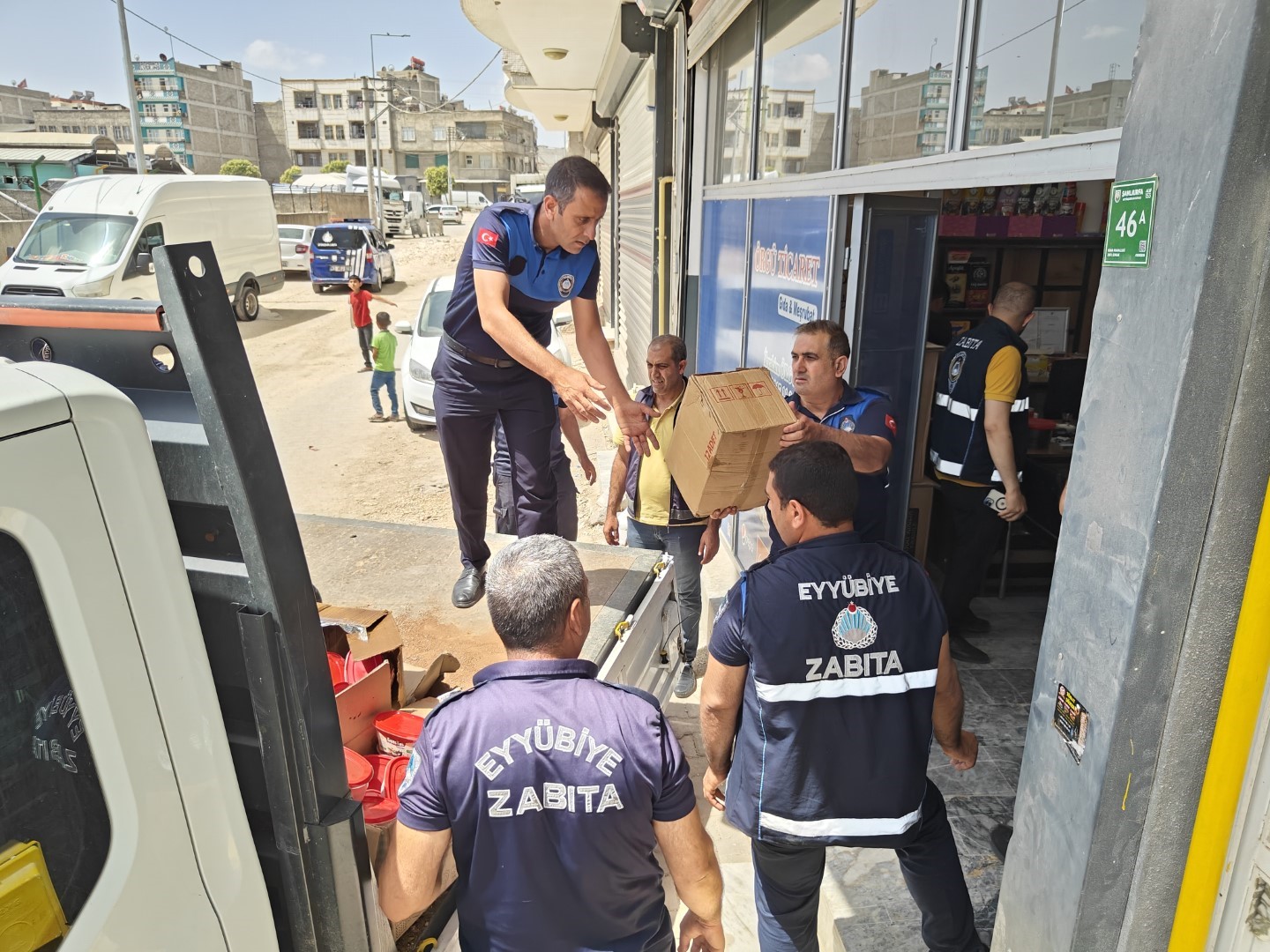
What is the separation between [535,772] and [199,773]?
0.67m

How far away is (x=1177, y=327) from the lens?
1630 millimetres

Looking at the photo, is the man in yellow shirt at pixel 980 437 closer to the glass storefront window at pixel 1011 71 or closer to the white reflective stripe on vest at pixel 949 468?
the white reflective stripe on vest at pixel 949 468

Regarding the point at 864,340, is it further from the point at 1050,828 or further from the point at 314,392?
the point at 314,392

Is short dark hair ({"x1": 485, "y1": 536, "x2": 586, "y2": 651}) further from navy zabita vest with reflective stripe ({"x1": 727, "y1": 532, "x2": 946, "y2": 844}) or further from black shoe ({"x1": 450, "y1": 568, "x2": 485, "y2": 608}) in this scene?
black shoe ({"x1": 450, "y1": 568, "x2": 485, "y2": 608})

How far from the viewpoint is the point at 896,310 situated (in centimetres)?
427

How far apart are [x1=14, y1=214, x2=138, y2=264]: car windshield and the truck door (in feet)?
55.5

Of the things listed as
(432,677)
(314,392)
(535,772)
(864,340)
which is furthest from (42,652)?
(314,392)

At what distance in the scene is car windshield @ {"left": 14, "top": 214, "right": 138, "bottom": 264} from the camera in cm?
1552

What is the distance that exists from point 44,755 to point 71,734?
0.13ft

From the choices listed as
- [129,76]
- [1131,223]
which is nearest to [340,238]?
[129,76]

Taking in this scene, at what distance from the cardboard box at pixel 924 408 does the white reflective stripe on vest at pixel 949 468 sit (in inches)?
11.2

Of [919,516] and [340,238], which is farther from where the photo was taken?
[340,238]

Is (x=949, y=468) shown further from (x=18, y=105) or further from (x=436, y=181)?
(x=18, y=105)

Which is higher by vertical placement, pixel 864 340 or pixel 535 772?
pixel 864 340
